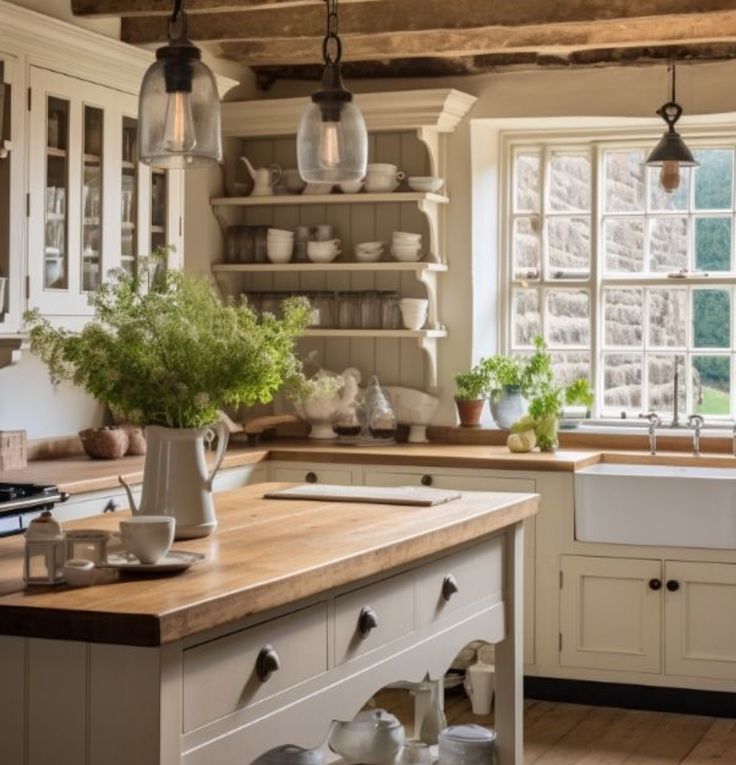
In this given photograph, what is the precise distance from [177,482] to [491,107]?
11.8 ft

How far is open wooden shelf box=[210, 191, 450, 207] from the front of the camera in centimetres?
625

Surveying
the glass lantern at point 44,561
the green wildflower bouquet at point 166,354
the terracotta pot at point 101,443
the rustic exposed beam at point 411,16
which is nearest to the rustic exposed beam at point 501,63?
the rustic exposed beam at point 411,16

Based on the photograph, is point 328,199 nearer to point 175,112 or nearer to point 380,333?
point 380,333

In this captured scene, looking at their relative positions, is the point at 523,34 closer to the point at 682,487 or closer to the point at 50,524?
the point at 682,487

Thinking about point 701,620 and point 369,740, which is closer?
point 369,740

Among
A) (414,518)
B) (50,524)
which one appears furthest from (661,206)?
(50,524)

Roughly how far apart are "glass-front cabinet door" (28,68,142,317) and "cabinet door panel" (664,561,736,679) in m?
2.47

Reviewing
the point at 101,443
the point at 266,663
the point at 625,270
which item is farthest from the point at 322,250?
the point at 266,663

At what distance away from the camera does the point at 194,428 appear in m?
3.28

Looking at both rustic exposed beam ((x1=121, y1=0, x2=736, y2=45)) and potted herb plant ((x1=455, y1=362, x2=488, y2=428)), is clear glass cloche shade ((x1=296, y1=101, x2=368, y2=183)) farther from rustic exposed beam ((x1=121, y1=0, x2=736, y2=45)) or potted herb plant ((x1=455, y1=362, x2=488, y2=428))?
potted herb plant ((x1=455, y1=362, x2=488, y2=428))

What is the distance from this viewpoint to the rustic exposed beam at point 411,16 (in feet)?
16.5

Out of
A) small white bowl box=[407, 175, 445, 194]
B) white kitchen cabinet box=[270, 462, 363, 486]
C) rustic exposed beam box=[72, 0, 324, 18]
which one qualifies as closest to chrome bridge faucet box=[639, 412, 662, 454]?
white kitchen cabinet box=[270, 462, 363, 486]

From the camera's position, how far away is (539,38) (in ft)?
18.6

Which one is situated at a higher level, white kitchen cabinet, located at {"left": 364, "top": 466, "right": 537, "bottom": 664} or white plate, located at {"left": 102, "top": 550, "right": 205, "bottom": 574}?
white plate, located at {"left": 102, "top": 550, "right": 205, "bottom": 574}
